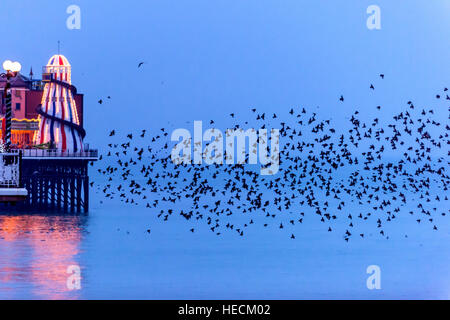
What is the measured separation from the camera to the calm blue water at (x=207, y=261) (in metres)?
51.4

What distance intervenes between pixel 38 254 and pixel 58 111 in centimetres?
2672

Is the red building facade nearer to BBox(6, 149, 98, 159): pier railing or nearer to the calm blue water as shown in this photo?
BBox(6, 149, 98, 159): pier railing

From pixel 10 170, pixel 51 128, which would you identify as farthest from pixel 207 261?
pixel 10 170

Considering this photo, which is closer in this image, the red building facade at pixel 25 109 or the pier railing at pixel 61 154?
the pier railing at pixel 61 154

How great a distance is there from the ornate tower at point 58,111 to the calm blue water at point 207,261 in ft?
22.5

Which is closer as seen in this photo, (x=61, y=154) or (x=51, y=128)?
(x=61, y=154)

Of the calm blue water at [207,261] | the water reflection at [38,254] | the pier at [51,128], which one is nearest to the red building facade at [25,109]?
the pier at [51,128]

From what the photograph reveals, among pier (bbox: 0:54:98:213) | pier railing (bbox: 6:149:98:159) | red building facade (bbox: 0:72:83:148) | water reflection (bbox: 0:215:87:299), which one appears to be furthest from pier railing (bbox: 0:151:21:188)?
red building facade (bbox: 0:72:83:148)

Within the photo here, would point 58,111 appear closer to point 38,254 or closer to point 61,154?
→ point 61,154

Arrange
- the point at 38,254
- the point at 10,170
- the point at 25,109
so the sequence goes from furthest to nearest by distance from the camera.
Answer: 1. the point at 25,109
2. the point at 38,254
3. the point at 10,170

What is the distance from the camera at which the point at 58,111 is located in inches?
3492

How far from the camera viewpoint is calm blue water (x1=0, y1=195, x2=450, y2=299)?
51.4 metres

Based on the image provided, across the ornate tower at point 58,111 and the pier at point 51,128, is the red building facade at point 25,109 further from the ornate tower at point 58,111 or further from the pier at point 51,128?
the ornate tower at point 58,111
